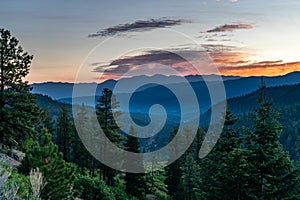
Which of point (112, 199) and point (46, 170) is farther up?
point (46, 170)

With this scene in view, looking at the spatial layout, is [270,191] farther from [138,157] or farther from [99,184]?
[138,157]

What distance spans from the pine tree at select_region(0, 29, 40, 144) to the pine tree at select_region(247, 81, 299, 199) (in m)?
19.3

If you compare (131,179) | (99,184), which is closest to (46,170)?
(99,184)

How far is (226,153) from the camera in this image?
97.6 feet

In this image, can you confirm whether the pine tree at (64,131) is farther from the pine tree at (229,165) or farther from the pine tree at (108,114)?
the pine tree at (229,165)

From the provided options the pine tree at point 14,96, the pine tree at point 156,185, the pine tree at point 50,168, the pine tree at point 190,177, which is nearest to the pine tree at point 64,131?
the pine tree at point 156,185

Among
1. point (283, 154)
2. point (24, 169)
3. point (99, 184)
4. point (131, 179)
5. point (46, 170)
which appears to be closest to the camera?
point (46, 170)

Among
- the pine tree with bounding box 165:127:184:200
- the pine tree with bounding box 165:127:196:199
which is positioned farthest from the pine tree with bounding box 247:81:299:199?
the pine tree with bounding box 165:127:184:200

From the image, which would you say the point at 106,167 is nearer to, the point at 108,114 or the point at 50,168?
the point at 108,114

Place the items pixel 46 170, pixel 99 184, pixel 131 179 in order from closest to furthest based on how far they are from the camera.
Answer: pixel 46 170 → pixel 99 184 → pixel 131 179

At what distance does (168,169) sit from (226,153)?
33.8m

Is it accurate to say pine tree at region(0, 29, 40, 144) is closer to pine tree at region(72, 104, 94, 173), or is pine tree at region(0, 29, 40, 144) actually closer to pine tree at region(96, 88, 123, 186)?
pine tree at region(96, 88, 123, 186)

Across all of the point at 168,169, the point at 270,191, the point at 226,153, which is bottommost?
the point at 168,169

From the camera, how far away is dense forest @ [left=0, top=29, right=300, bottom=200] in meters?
21.3
